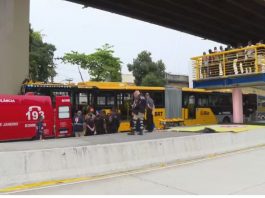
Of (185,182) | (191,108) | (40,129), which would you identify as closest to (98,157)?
(185,182)

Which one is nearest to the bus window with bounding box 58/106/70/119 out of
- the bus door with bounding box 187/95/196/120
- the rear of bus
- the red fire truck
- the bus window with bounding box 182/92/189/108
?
the red fire truck

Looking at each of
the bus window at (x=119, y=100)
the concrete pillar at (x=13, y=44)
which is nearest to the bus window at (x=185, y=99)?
the bus window at (x=119, y=100)

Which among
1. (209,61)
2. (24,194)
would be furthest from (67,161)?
(209,61)

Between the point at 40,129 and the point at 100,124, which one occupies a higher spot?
the point at 100,124

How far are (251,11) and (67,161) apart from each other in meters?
24.5

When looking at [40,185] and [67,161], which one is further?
[67,161]

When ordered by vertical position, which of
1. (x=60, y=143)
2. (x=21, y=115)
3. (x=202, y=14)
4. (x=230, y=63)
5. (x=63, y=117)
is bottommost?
(x=60, y=143)

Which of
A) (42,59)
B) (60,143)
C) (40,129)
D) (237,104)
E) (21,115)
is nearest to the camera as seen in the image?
(60,143)

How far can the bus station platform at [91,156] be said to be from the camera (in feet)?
29.5

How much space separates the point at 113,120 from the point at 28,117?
169 inches

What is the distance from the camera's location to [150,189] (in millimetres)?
8570

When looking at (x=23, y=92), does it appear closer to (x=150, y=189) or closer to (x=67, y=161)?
(x=67, y=161)

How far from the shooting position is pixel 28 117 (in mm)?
18328

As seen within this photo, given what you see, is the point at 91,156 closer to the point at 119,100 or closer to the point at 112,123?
the point at 112,123
